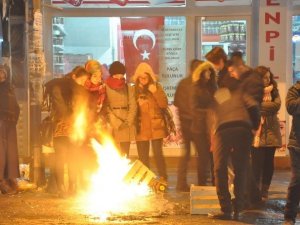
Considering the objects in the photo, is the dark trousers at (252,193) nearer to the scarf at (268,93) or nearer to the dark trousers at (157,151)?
the scarf at (268,93)

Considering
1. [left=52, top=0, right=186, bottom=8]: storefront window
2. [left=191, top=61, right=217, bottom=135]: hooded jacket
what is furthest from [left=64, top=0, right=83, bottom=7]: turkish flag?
[left=191, top=61, right=217, bottom=135]: hooded jacket

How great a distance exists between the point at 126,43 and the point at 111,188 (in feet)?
10.6

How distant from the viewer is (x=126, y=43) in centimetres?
1141

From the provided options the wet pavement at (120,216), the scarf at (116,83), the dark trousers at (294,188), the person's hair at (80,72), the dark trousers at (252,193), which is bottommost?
the wet pavement at (120,216)

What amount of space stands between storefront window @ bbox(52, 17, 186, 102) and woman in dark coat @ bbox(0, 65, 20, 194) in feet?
7.99

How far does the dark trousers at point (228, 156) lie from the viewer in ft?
24.0

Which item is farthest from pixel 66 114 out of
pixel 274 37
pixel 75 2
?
pixel 274 37

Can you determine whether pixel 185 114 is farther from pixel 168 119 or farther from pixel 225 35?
pixel 225 35

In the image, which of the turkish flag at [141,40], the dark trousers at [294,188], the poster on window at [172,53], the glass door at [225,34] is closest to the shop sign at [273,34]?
the glass door at [225,34]

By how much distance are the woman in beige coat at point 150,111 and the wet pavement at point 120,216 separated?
28.4 inches

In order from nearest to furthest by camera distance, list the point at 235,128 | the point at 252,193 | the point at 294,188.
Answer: the point at 294,188, the point at 235,128, the point at 252,193

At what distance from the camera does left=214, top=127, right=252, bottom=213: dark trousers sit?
24.0 feet

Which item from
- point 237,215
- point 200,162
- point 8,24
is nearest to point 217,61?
point 200,162

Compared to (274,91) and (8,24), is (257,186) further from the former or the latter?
(8,24)
